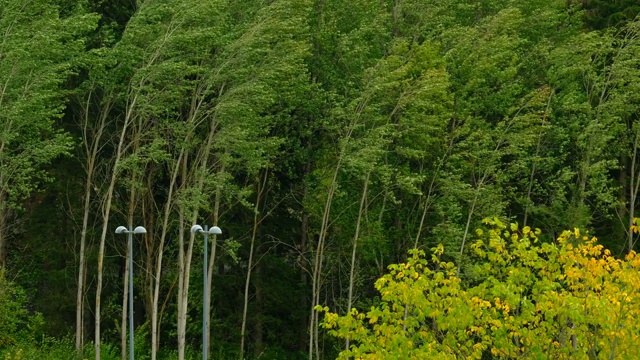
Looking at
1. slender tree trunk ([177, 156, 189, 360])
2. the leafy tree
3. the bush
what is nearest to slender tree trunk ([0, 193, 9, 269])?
the leafy tree

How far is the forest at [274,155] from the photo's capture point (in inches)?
1745

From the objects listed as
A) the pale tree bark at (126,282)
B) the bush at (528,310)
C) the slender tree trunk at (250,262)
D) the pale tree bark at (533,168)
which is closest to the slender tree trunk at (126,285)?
the pale tree bark at (126,282)

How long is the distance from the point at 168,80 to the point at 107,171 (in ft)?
11.3

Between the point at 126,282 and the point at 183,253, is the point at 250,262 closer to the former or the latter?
the point at 183,253

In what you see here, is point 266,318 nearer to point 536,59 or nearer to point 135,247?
point 135,247

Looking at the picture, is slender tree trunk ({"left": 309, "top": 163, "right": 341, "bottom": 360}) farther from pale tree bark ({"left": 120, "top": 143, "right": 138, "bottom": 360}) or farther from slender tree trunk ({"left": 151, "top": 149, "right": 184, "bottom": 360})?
pale tree bark ({"left": 120, "top": 143, "right": 138, "bottom": 360})

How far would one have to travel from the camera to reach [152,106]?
43.9 meters

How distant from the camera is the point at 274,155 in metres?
47.5

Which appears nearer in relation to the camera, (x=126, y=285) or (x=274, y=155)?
(x=126, y=285)

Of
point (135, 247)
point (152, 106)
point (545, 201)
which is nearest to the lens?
point (152, 106)

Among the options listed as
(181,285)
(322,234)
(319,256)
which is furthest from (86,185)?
(319,256)

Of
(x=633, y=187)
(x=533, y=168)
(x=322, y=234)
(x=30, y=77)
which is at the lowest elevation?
(x=633, y=187)

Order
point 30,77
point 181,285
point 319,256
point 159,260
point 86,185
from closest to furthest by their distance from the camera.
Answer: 1. point 30,77
2. point 159,260
3. point 181,285
4. point 86,185
5. point 319,256

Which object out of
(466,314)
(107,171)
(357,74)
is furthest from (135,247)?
(466,314)
